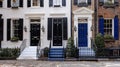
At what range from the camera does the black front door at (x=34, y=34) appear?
2898 cm

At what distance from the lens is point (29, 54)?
26891 millimetres

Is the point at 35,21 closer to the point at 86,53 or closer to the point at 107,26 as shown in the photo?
the point at 86,53

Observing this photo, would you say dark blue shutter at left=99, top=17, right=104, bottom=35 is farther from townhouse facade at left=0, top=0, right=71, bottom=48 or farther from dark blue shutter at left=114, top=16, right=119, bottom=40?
townhouse facade at left=0, top=0, right=71, bottom=48

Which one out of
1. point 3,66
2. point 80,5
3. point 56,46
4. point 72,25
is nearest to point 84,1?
point 80,5

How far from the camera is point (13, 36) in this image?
28.9m

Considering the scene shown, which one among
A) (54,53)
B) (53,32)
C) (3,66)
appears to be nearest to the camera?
(3,66)

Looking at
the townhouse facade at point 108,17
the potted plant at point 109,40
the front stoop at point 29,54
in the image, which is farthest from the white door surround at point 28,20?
the potted plant at point 109,40

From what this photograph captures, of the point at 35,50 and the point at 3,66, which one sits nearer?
the point at 3,66

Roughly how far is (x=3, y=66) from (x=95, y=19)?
11082mm

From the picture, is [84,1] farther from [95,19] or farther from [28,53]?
[28,53]

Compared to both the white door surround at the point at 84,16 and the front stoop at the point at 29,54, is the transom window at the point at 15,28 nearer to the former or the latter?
the front stoop at the point at 29,54

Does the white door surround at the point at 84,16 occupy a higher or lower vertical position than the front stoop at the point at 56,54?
higher

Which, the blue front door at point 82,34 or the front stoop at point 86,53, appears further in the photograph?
the blue front door at point 82,34

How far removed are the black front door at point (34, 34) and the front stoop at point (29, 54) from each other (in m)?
0.81
